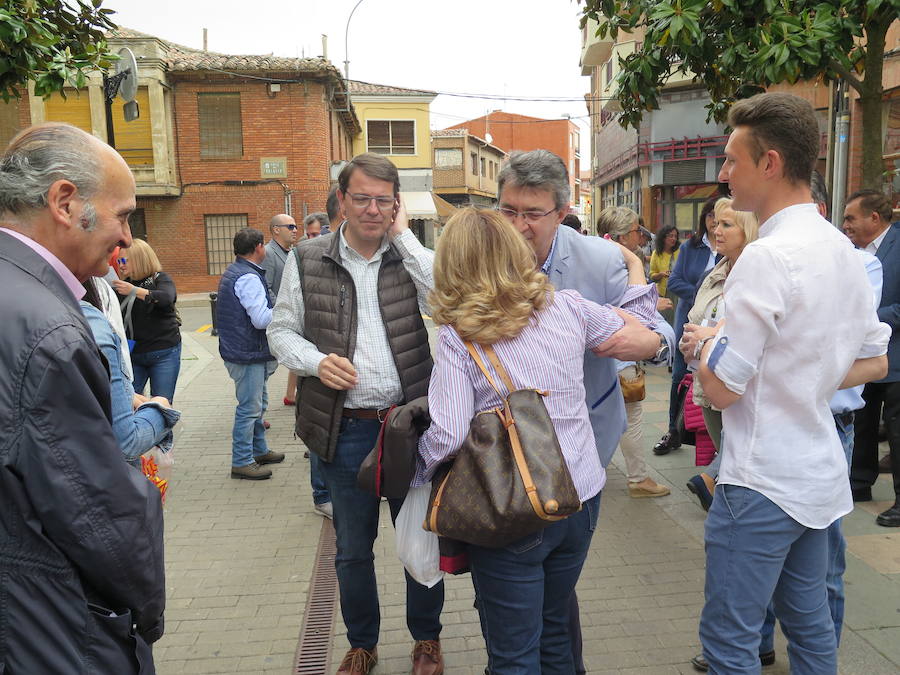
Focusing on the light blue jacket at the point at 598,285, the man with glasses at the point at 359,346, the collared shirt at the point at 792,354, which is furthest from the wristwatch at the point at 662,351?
the man with glasses at the point at 359,346

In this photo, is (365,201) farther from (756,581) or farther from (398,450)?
(756,581)

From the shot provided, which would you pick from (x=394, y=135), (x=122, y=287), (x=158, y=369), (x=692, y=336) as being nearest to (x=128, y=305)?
(x=122, y=287)

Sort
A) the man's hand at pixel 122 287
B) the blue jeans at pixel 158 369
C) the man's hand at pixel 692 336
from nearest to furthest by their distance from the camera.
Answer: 1. the man's hand at pixel 692 336
2. the man's hand at pixel 122 287
3. the blue jeans at pixel 158 369

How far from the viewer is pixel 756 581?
2.11 m

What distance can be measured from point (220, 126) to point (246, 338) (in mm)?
21826

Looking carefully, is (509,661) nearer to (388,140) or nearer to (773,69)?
(773,69)

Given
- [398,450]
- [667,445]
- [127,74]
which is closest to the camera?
[398,450]

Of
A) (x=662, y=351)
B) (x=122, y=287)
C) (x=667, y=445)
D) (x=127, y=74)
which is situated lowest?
(x=667, y=445)

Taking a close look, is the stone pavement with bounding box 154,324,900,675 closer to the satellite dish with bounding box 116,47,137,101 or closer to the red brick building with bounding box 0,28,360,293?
the satellite dish with bounding box 116,47,137,101

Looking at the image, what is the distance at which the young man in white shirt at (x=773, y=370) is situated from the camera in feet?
6.48

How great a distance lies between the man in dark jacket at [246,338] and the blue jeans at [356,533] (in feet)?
9.09

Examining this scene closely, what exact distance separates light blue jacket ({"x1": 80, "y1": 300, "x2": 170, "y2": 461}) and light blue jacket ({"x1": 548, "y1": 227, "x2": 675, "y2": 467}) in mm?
1477

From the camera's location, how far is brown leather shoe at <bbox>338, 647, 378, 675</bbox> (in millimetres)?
3010

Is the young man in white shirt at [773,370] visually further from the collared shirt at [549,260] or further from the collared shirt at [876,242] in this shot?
the collared shirt at [876,242]
